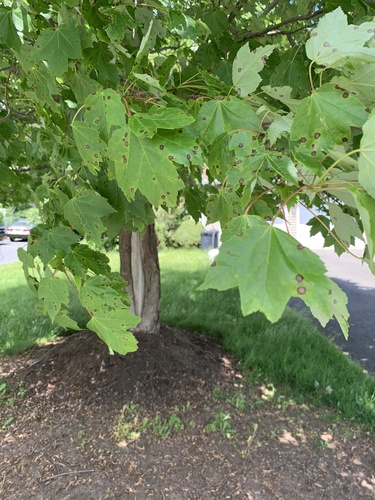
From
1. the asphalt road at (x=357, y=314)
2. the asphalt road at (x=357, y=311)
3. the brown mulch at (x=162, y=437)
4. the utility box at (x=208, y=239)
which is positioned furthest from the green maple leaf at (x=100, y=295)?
the utility box at (x=208, y=239)

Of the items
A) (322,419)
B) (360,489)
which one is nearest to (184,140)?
(360,489)

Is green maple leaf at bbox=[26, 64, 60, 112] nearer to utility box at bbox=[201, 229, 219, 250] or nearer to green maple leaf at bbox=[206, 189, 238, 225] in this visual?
green maple leaf at bbox=[206, 189, 238, 225]

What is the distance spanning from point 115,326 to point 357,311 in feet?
21.7

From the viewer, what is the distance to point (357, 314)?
6.91m

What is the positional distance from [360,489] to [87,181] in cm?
248

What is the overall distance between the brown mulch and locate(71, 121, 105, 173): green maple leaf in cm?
204

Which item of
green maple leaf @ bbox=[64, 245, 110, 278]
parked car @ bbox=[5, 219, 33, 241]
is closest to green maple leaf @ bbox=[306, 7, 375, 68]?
green maple leaf @ bbox=[64, 245, 110, 278]

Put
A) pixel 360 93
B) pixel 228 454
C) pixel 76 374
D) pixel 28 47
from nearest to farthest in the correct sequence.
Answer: pixel 360 93
pixel 28 47
pixel 228 454
pixel 76 374

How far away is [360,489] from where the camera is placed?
2.59 m

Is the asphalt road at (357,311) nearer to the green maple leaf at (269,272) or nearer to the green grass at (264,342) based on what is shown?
the green grass at (264,342)

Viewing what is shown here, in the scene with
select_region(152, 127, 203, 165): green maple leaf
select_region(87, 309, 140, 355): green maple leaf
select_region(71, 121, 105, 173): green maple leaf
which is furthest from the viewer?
select_region(87, 309, 140, 355): green maple leaf

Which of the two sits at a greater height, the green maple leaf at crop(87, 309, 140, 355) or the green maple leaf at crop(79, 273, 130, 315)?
the green maple leaf at crop(79, 273, 130, 315)

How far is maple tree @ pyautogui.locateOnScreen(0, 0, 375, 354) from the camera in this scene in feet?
2.44

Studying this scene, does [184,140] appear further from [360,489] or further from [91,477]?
[360,489]
